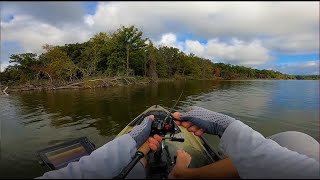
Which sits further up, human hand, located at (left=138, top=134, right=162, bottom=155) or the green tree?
the green tree

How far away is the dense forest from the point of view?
31.9 metres

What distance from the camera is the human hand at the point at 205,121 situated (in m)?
2.77

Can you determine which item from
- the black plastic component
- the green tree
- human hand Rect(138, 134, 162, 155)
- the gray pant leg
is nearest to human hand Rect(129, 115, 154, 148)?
human hand Rect(138, 134, 162, 155)

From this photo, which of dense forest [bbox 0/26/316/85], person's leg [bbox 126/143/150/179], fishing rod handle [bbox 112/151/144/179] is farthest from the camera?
dense forest [bbox 0/26/316/85]

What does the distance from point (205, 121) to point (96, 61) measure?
37.2 m

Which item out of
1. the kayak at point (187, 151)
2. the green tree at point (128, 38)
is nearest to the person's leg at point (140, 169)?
→ the kayak at point (187, 151)

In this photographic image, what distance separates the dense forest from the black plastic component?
25.9m

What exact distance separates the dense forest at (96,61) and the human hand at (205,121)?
2826cm

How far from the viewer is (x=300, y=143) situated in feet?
8.68

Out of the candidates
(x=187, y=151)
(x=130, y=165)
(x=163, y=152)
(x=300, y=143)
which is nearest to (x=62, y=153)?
(x=163, y=152)

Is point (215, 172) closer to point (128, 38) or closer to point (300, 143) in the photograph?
point (300, 143)

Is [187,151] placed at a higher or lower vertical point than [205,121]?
lower

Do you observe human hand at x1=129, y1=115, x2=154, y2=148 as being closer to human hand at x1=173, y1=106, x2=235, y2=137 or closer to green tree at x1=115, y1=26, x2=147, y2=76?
human hand at x1=173, y1=106, x2=235, y2=137

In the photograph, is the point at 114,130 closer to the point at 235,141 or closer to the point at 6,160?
the point at 6,160
